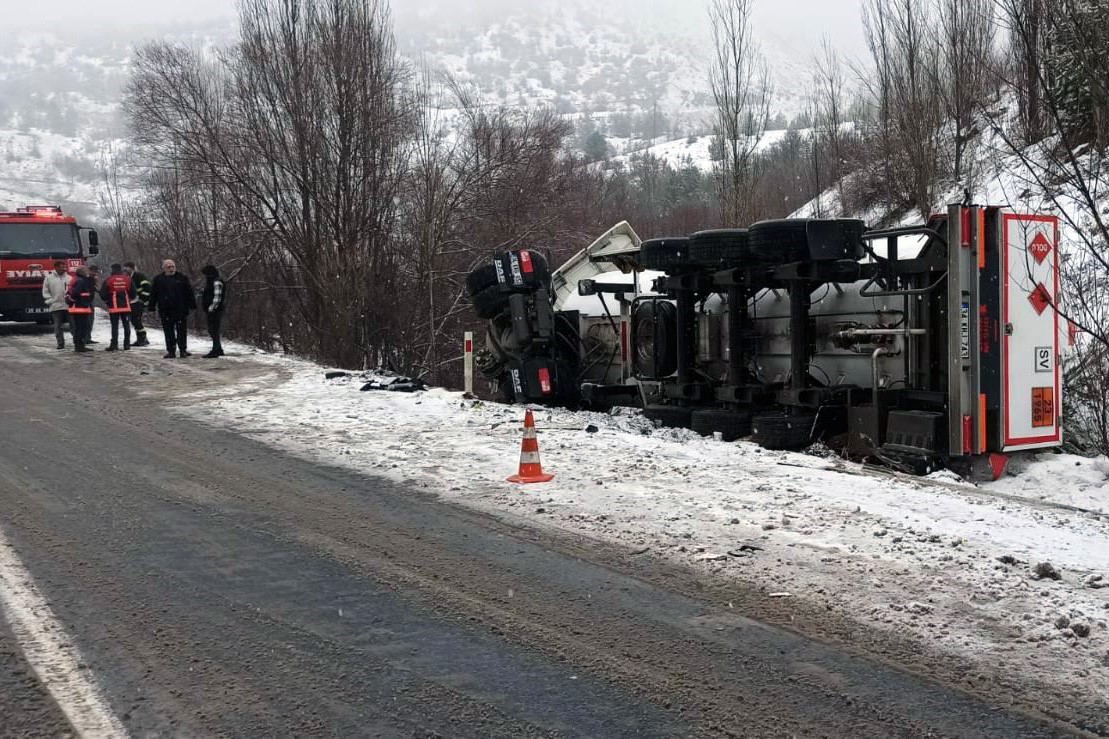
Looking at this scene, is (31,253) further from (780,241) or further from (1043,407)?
(1043,407)

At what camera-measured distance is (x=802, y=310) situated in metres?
9.23

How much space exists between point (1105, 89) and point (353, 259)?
13.9 metres

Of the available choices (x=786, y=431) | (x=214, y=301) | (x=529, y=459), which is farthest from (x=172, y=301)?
(x=786, y=431)

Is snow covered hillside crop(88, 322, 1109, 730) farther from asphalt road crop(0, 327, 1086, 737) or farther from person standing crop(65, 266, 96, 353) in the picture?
person standing crop(65, 266, 96, 353)

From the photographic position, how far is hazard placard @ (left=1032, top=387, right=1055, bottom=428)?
331 inches

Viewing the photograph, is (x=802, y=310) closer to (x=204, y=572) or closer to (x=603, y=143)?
(x=204, y=572)

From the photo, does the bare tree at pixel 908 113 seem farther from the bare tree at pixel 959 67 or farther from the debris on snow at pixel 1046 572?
the debris on snow at pixel 1046 572

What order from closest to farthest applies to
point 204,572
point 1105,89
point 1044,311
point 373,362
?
point 204,572 → point 1105,89 → point 1044,311 → point 373,362

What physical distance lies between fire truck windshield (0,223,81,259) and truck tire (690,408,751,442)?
745 inches

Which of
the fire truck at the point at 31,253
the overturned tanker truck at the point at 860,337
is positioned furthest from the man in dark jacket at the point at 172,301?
the fire truck at the point at 31,253

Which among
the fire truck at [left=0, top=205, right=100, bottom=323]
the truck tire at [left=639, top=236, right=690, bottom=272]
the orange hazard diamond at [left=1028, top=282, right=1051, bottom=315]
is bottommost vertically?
the orange hazard diamond at [left=1028, top=282, right=1051, bottom=315]

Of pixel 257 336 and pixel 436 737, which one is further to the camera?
pixel 257 336

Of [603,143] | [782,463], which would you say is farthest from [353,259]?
[603,143]

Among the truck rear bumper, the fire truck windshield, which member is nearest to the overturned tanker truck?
the truck rear bumper
